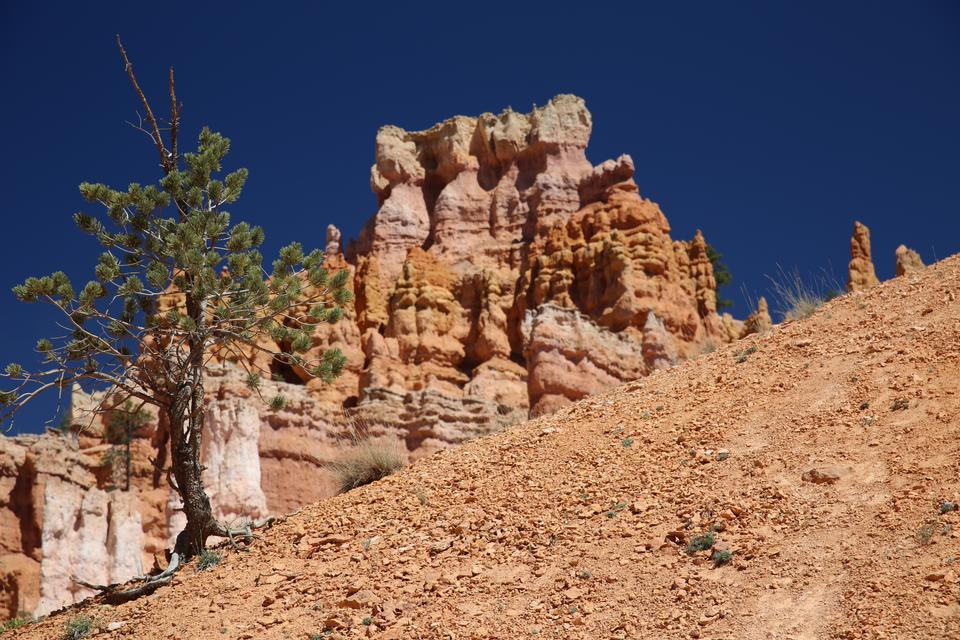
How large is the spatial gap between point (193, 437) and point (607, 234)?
38.7 m

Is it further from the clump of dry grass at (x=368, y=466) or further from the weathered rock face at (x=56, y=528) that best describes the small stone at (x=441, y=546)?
the weathered rock face at (x=56, y=528)

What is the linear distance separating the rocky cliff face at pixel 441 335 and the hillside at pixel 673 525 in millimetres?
9245

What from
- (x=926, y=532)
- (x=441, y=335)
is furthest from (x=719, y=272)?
(x=926, y=532)

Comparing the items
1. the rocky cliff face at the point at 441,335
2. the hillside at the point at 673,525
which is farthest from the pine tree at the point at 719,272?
the hillside at the point at 673,525

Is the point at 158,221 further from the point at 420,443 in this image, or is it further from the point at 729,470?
the point at 420,443

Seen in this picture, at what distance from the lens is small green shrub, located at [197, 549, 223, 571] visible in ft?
40.8

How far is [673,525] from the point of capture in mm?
9930

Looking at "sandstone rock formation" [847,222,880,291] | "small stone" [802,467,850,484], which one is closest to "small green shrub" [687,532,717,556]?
"small stone" [802,467,850,484]

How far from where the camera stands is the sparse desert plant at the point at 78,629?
11.2m

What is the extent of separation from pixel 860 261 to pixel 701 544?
22.2 meters

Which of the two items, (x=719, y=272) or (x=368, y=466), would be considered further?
(x=719, y=272)

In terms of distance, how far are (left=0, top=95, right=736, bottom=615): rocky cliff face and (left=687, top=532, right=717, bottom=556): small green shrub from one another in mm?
12823

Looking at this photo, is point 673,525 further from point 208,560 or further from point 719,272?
point 719,272

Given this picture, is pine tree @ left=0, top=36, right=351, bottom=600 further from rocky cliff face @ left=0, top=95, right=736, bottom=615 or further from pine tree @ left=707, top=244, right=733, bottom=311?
pine tree @ left=707, top=244, right=733, bottom=311
